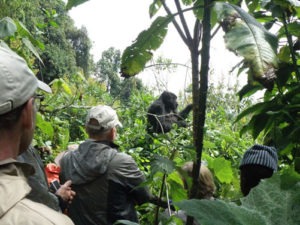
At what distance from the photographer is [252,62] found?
101 cm

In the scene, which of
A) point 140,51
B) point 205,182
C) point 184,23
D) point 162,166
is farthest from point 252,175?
Result: point 184,23

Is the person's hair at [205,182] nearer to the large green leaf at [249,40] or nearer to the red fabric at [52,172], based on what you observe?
the red fabric at [52,172]

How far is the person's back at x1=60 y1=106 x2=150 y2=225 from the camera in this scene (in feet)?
8.20

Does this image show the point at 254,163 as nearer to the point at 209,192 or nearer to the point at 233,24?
the point at 209,192

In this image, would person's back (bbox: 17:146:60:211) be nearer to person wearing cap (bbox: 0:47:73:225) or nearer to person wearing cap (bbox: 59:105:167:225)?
person wearing cap (bbox: 0:47:73:225)

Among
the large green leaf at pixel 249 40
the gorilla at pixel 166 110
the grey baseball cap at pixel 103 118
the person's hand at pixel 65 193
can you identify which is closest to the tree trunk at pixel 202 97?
the large green leaf at pixel 249 40

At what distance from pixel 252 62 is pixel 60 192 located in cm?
156

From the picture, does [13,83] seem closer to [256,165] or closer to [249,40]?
[249,40]

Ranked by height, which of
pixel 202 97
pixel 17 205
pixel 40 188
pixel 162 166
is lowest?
pixel 40 188

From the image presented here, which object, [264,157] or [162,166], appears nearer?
[162,166]

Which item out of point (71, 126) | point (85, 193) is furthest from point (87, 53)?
point (85, 193)

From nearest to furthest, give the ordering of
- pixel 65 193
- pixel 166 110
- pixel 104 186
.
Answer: pixel 65 193 < pixel 104 186 < pixel 166 110

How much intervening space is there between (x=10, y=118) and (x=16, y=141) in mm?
63

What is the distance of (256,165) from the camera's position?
200 centimetres
